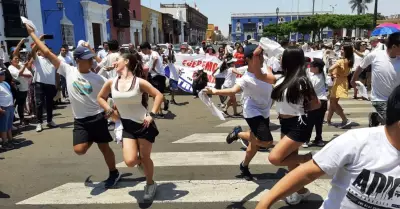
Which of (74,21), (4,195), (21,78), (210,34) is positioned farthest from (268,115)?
(210,34)

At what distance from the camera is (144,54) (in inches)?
393

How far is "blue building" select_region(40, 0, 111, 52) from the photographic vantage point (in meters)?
23.6

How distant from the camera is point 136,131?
13.0 ft

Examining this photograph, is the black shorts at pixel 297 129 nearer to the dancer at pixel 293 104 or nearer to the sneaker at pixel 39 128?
the dancer at pixel 293 104

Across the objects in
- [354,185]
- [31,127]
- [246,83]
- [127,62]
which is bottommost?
[31,127]

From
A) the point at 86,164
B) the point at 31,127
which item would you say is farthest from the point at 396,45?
the point at 31,127

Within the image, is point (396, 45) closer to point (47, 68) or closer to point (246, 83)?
point (246, 83)

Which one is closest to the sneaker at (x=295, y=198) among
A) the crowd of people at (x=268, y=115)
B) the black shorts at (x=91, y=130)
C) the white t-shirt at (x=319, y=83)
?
the crowd of people at (x=268, y=115)

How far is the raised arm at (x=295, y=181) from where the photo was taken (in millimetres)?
1896

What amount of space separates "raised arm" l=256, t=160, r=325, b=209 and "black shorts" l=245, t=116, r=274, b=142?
7.71 feet

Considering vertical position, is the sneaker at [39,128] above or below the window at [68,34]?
below

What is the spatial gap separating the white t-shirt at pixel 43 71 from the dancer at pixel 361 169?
733 centimetres

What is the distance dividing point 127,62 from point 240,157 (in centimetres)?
252

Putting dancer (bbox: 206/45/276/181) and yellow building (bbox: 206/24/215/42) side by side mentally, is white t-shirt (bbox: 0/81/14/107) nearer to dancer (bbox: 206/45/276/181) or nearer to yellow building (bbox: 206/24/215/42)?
dancer (bbox: 206/45/276/181)
